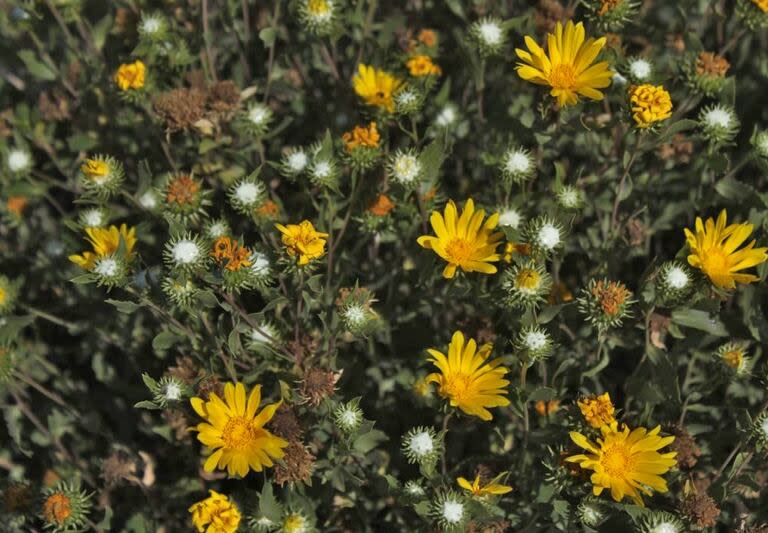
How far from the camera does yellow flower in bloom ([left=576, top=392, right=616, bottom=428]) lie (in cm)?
309

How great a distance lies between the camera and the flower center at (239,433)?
10.6 ft

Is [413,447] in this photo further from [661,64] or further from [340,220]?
[661,64]

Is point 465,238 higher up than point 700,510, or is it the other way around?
point 465,238

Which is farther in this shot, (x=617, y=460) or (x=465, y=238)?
(x=465, y=238)

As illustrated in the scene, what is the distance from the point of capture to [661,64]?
4.58 metres

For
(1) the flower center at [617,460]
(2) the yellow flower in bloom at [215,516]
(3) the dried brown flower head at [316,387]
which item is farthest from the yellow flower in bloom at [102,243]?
(1) the flower center at [617,460]

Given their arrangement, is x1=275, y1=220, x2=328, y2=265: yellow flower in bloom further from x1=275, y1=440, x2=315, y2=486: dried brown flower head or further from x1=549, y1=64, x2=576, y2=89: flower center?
x1=549, y1=64, x2=576, y2=89: flower center

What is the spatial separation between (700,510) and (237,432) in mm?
1906

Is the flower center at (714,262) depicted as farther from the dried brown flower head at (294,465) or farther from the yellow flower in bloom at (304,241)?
the dried brown flower head at (294,465)

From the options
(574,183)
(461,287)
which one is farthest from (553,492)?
(574,183)

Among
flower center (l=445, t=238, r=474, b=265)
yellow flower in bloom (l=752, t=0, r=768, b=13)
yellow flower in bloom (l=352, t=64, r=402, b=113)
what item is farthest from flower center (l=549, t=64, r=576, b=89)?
yellow flower in bloom (l=752, t=0, r=768, b=13)

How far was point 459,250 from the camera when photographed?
134 inches

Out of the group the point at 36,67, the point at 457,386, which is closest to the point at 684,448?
the point at 457,386

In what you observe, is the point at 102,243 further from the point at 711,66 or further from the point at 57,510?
the point at 711,66
